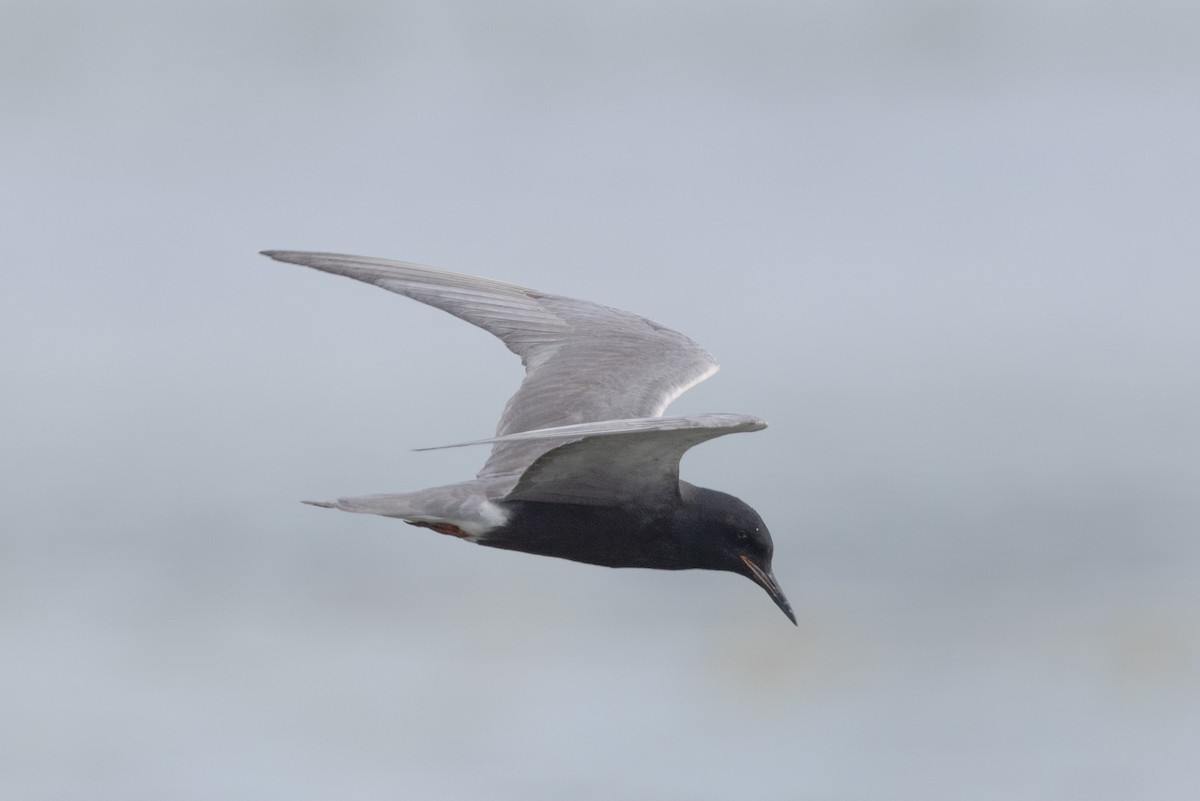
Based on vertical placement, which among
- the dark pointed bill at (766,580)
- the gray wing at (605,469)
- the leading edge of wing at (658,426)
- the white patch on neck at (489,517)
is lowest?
the dark pointed bill at (766,580)

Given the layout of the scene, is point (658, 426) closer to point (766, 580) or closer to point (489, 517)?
point (489, 517)

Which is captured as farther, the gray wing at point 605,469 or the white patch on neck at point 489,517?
the white patch on neck at point 489,517

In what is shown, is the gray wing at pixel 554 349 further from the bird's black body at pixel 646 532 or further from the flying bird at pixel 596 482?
the bird's black body at pixel 646 532

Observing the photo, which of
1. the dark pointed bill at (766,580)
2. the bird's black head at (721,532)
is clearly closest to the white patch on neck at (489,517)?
the bird's black head at (721,532)

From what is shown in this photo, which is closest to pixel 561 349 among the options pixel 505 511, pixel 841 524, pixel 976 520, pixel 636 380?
pixel 636 380

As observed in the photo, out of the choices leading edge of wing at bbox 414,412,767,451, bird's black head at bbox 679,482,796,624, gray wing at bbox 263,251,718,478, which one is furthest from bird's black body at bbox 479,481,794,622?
leading edge of wing at bbox 414,412,767,451

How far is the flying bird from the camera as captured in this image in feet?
25.7

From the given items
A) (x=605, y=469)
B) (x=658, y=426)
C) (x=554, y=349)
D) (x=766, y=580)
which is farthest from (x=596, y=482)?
(x=554, y=349)

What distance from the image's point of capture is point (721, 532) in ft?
26.9

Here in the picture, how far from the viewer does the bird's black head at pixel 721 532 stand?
8.16 m

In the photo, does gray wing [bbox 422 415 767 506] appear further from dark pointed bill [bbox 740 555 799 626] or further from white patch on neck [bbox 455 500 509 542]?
dark pointed bill [bbox 740 555 799 626]

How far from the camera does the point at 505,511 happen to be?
26.6 ft

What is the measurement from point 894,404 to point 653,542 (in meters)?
29.8

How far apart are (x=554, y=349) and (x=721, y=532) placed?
173cm
